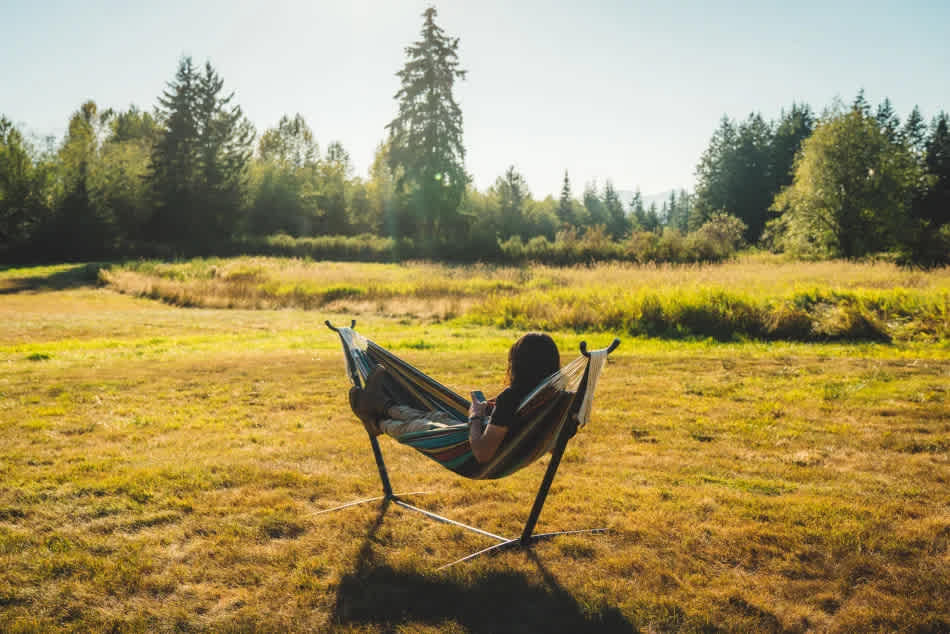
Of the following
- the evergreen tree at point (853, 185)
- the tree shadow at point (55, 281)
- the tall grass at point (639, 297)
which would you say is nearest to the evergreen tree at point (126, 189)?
the tree shadow at point (55, 281)

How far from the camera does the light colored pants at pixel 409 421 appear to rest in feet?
10.3

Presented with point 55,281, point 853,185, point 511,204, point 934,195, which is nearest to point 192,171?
point 55,281

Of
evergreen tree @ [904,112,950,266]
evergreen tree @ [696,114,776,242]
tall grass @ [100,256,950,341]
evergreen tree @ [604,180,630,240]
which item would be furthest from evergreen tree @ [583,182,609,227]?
tall grass @ [100,256,950,341]

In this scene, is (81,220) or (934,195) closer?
(81,220)

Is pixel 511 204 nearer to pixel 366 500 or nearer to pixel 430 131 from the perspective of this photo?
pixel 430 131

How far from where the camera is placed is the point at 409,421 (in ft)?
10.7

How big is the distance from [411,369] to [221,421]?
2.76 m

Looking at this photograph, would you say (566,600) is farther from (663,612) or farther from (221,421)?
(221,421)

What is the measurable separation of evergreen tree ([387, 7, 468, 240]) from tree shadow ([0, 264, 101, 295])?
17.4 meters

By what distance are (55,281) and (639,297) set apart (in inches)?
998

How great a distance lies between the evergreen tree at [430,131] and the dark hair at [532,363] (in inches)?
1281

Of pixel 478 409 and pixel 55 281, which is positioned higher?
pixel 55 281

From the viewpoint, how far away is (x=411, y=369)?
3621mm

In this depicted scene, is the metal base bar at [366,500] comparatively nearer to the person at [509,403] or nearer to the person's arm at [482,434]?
the person at [509,403]
